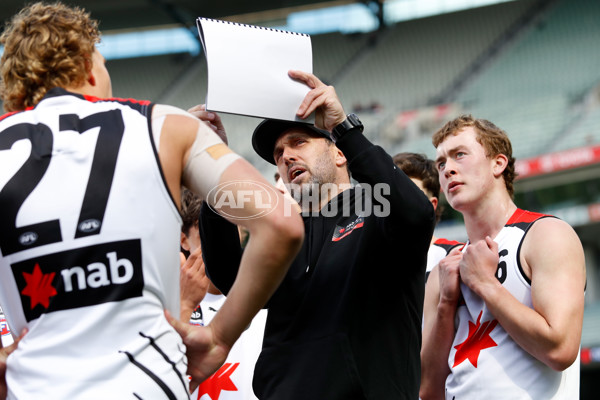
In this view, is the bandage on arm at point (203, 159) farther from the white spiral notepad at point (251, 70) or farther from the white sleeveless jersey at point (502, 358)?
the white sleeveless jersey at point (502, 358)

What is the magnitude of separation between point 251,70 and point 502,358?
171cm

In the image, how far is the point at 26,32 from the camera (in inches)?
76.1

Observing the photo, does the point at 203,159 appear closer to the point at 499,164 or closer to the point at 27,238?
the point at 27,238

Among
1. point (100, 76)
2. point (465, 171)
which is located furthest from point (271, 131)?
point (100, 76)

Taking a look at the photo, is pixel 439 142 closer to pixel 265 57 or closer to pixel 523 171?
pixel 265 57

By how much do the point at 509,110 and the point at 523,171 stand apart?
2.48 m

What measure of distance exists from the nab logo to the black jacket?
3.19ft

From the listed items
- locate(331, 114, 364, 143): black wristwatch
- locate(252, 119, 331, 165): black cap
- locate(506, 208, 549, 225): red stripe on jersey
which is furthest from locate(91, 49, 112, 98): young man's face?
locate(506, 208, 549, 225): red stripe on jersey

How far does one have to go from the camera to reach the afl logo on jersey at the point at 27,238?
5.64ft

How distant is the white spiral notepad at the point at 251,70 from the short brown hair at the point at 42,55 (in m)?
0.56

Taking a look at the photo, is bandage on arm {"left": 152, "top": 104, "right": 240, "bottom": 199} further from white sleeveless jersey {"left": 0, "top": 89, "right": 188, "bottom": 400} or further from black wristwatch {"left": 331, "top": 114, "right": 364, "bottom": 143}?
→ black wristwatch {"left": 331, "top": 114, "right": 364, "bottom": 143}

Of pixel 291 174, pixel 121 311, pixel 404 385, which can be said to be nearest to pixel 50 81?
pixel 121 311

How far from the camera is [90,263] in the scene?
5.55 ft

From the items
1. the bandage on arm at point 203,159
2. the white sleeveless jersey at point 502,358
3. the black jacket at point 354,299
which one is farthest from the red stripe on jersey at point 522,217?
the bandage on arm at point 203,159
